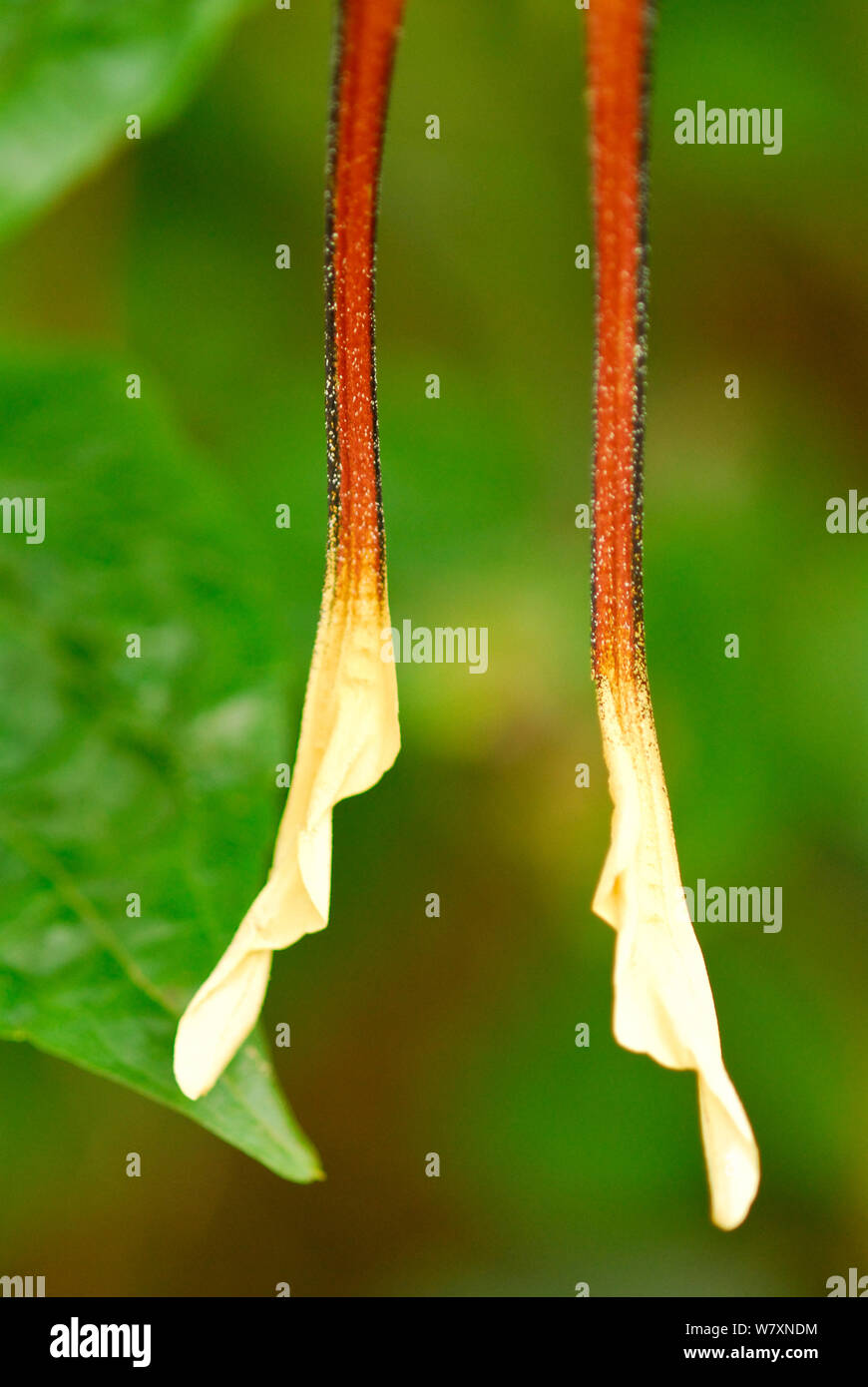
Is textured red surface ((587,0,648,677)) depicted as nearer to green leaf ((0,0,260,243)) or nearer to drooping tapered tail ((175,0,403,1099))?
drooping tapered tail ((175,0,403,1099))

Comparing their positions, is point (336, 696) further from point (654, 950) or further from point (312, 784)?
point (654, 950)

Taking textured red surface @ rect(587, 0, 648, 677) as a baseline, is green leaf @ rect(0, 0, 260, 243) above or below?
above

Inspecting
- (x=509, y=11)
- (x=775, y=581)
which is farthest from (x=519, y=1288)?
(x=509, y=11)

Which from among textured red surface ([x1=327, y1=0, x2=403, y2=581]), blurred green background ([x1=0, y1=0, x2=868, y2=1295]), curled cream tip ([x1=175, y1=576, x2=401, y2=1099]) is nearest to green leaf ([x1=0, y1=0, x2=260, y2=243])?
textured red surface ([x1=327, y1=0, x2=403, y2=581])

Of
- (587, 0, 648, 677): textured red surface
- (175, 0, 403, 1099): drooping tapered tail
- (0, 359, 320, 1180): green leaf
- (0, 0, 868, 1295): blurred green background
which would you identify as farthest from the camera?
(0, 0, 868, 1295): blurred green background

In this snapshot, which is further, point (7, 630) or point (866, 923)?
point (866, 923)

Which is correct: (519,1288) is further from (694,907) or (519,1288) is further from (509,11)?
(509,11)

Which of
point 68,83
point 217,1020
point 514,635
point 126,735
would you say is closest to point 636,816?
point 217,1020
